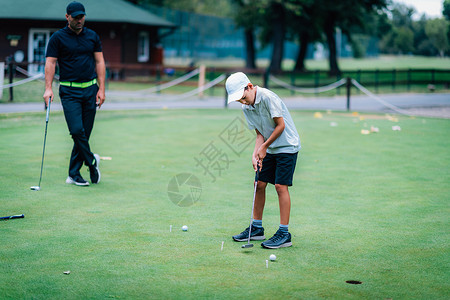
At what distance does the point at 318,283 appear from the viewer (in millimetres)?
4672

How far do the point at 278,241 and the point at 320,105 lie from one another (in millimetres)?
19444

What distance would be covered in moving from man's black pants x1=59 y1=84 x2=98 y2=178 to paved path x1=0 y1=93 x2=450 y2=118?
1077 cm

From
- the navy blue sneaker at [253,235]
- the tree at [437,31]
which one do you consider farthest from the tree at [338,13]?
the navy blue sneaker at [253,235]

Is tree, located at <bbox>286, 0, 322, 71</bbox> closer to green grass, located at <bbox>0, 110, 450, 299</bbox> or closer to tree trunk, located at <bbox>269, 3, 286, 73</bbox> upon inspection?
tree trunk, located at <bbox>269, 3, 286, 73</bbox>

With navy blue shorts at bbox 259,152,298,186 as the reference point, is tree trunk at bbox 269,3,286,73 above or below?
above

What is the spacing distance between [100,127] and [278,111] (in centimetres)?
1043

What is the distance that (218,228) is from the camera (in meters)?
6.27

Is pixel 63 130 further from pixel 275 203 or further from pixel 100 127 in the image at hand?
pixel 275 203

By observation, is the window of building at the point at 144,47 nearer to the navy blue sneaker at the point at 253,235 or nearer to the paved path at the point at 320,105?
the paved path at the point at 320,105

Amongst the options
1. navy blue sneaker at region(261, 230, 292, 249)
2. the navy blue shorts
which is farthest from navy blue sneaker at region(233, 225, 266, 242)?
the navy blue shorts

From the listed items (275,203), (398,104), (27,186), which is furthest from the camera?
(398,104)

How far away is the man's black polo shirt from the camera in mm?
7855

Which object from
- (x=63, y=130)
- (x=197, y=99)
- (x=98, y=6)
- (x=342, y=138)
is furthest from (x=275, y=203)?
(x=98, y=6)

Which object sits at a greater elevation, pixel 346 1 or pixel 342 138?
pixel 346 1
